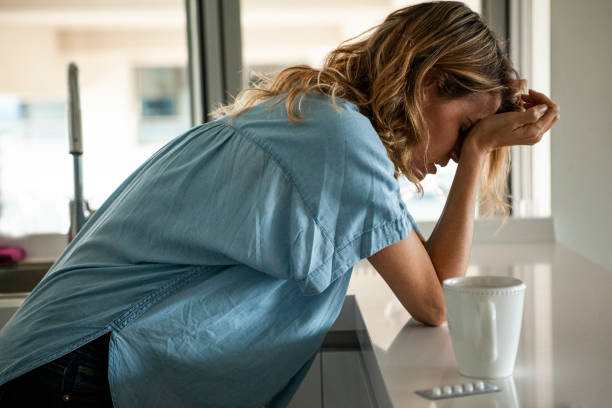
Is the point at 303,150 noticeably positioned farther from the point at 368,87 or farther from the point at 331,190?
the point at 368,87

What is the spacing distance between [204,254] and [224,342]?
118 millimetres

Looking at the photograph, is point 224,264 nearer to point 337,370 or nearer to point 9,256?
point 337,370

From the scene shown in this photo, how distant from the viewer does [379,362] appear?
76 cm

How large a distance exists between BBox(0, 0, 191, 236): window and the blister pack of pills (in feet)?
6.26

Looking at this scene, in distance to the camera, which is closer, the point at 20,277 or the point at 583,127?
the point at 583,127

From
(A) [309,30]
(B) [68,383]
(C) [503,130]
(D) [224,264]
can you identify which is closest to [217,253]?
(D) [224,264]

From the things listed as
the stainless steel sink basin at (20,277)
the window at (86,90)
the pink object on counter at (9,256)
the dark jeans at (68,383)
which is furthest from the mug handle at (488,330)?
the window at (86,90)

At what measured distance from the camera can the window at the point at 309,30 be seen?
6.79 ft

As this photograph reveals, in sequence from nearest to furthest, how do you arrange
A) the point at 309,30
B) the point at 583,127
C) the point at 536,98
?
the point at 536,98
the point at 583,127
the point at 309,30

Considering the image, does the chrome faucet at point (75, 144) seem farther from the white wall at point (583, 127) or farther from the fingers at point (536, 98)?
the white wall at point (583, 127)

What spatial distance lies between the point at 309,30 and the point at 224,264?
6.65ft

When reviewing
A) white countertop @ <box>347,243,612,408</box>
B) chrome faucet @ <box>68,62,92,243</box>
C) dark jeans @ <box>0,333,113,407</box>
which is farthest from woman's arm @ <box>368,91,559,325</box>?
chrome faucet @ <box>68,62,92,243</box>

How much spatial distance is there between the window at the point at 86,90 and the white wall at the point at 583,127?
1566mm

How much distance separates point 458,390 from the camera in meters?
0.63
